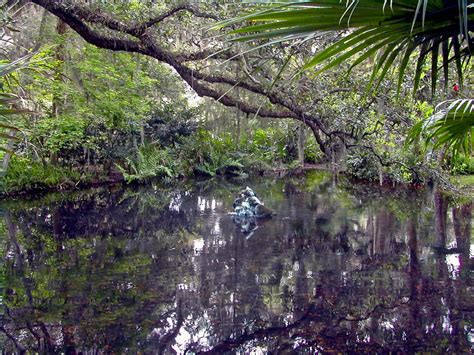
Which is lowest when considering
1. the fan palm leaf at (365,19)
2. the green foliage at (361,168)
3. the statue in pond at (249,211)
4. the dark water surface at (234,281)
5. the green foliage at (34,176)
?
the dark water surface at (234,281)

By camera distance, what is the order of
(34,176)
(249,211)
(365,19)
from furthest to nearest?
(34,176), (249,211), (365,19)

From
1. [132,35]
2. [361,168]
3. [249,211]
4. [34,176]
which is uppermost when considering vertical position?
[132,35]

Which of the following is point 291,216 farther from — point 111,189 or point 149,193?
point 111,189

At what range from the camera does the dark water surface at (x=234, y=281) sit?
345cm

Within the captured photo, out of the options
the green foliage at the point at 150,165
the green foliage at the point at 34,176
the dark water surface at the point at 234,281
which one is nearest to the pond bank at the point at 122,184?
the green foliage at the point at 34,176

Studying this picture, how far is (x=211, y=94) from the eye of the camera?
632cm

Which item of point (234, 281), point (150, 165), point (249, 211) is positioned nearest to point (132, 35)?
point (234, 281)

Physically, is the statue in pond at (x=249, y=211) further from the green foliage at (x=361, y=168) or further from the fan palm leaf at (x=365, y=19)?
the fan palm leaf at (x=365, y=19)

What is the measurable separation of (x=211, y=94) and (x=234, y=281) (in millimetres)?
2837

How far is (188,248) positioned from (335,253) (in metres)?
2.05

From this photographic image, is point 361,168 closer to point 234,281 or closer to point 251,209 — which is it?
point 251,209

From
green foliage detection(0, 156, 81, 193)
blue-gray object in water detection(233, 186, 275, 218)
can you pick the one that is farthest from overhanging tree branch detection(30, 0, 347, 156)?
green foliage detection(0, 156, 81, 193)

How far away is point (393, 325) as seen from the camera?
12.1ft

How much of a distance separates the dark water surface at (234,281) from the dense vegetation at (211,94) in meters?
1.37
